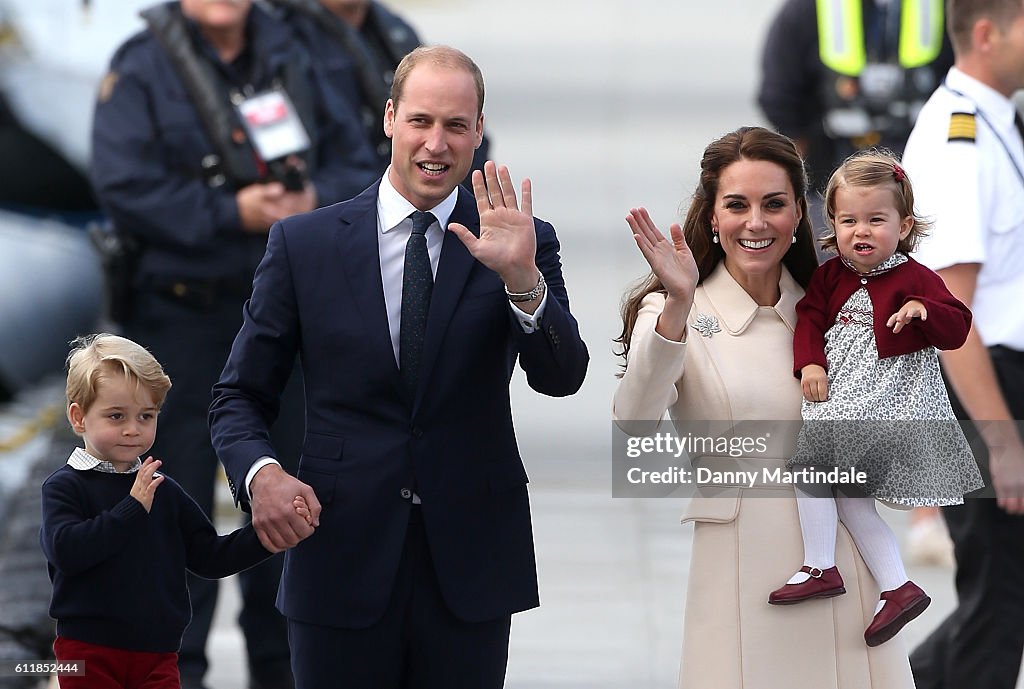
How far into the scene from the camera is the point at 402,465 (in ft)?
11.3

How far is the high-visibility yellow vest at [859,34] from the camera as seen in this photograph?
269 inches

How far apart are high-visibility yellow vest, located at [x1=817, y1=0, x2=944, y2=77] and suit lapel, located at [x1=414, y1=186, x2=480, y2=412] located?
377 cm

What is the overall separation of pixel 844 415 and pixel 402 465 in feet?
2.63

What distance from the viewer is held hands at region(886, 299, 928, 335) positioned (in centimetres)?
330

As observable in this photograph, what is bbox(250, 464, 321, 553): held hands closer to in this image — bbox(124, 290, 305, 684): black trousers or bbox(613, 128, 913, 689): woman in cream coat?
bbox(613, 128, 913, 689): woman in cream coat

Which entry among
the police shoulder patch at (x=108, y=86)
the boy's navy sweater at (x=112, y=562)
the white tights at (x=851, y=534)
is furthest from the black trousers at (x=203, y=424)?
the white tights at (x=851, y=534)

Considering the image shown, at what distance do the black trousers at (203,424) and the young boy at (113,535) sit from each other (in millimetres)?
1925

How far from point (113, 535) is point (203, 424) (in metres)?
2.07

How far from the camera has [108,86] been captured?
5344 mm

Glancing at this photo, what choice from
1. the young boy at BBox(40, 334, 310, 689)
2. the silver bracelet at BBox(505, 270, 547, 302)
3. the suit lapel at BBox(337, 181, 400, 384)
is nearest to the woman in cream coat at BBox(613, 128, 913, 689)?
the silver bracelet at BBox(505, 270, 547, 302)

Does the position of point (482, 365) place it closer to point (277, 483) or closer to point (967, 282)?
point (277, 483)

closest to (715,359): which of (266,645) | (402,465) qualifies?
(402,465)

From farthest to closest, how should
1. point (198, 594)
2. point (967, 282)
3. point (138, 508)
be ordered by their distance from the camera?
1. point (198, 594)
2. point (967, 282)
3. point (138, 508)

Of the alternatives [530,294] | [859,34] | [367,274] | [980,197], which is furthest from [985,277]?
[859,34]
